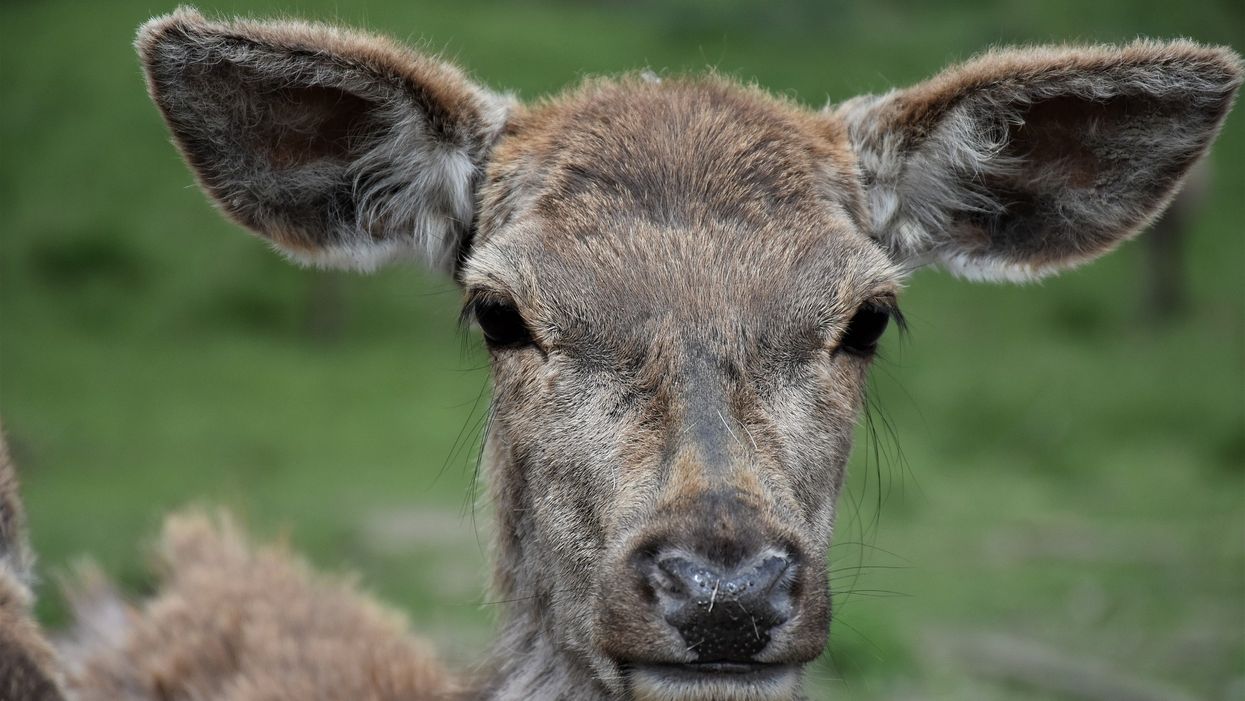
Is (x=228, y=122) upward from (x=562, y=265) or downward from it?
upward

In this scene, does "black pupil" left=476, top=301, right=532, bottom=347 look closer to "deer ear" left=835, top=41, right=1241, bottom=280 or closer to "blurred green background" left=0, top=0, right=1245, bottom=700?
"blurred green background" left=0, top=0, right=1245, bottom=700

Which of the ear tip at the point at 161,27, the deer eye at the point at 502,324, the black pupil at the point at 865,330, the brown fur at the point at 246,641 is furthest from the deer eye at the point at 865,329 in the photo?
the ear tip at the point at 161,27

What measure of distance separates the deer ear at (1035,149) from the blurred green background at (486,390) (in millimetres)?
1460

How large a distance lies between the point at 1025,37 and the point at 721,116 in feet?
40.3

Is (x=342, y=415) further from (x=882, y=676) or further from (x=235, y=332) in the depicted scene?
(x=882, y=676)

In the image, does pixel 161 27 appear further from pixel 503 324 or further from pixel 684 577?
pixel 684 577

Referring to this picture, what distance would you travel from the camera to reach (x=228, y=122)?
15.0 feet

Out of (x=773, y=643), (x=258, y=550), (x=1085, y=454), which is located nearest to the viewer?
(x=773, y=643)

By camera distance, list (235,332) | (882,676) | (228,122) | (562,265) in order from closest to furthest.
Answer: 1. (562,265)
2. (228,122)
3. (882,676)
4. (235,332)

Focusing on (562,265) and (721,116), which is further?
→ (721,116)

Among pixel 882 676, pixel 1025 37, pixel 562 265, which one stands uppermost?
pixel 1025 37

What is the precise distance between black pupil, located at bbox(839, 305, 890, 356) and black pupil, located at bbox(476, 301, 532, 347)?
3.02 feet

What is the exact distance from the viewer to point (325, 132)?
480 centimetres

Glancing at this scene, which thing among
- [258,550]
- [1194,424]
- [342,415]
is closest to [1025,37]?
[1194,424]
